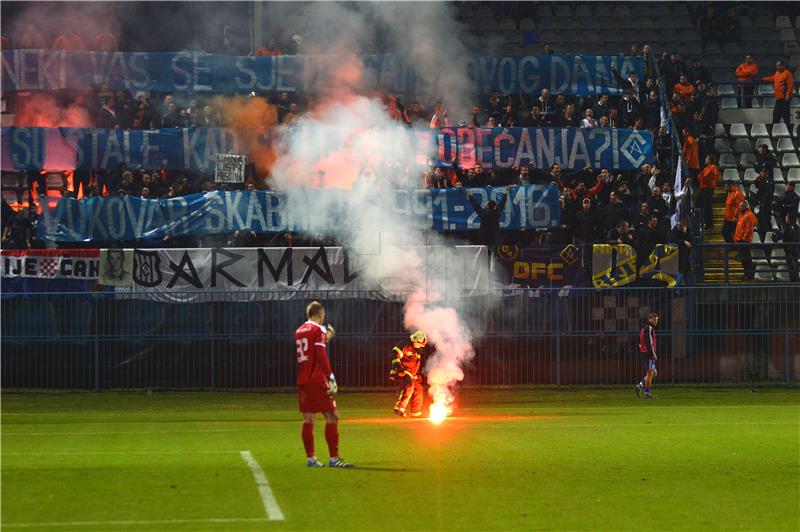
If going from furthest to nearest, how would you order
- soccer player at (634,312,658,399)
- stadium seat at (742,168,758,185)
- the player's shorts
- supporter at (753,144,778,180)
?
1. stadium seat at (742,168,758,185)
2. supporter at (753,144,778,180)
3. soccer player at (634,312,658,399)
4. the player's shorts

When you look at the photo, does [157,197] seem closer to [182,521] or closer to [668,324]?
[668,324]

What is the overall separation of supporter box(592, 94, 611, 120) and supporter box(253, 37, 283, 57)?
7980 millimetres

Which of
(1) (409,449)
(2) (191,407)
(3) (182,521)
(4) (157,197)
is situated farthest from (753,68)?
(3) (182,521)

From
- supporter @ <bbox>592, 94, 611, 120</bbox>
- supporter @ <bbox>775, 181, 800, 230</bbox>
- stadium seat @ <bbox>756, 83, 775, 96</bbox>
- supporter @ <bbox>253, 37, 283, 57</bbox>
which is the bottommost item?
supporter @ <bbox>775, 181, 800, 230</bbox>

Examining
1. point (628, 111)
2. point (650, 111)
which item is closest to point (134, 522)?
point (628, 111)

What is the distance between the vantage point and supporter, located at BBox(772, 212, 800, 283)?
29297 millimetres

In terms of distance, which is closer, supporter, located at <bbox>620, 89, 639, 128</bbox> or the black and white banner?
the black and white banner

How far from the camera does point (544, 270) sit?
27.6 meters

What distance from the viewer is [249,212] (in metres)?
28.2

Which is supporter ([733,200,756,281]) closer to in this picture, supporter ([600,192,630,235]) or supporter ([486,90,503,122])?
supporter ([600,192,630,235])

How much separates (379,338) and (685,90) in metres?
11.1

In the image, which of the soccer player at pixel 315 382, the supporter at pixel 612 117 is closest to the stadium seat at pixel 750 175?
the supporter at pixel 612 117

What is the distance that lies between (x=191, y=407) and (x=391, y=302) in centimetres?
513

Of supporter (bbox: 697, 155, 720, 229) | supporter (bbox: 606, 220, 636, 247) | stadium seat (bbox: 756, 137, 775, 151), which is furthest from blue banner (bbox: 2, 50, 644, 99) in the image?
supporter (bbox: 606, 220, 636, 247)
